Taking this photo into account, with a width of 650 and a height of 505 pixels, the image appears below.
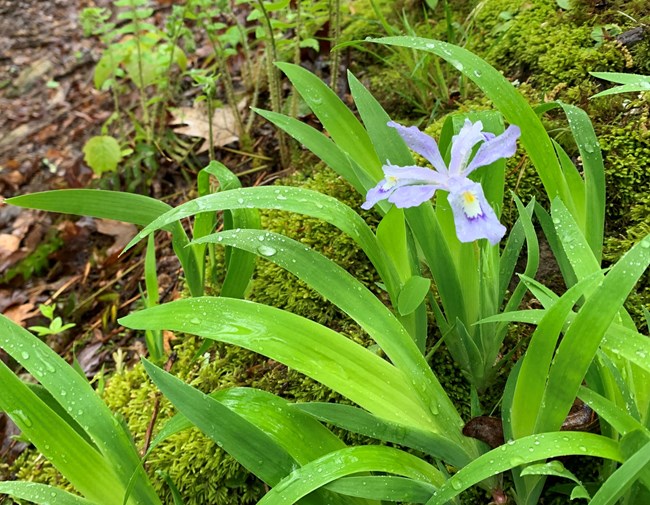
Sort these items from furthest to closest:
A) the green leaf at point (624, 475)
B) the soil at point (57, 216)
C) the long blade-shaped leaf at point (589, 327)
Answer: the soil at point (57, 216)
the long blade-shaped leaf at point (589, 327)
the green leaf at point (624, 475)

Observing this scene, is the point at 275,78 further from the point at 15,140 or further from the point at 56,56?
the point at 56,56

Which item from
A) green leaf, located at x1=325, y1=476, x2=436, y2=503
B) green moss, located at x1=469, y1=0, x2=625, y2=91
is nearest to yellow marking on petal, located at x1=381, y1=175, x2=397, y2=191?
green leaf, located at x1=325, y1=476, x2=436, y2=503

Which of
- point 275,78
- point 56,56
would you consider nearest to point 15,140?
point 56,56

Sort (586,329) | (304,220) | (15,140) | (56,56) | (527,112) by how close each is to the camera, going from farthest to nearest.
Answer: (56,56)
(15,140)
(304,220)
(527,112)
(586,329)

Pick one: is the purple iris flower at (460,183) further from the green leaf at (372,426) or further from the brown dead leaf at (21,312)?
the brown dead leaf at (21,312)

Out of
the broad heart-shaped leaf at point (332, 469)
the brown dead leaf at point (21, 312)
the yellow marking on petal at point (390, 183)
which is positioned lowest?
the brown dead leaf at point (21, 312)

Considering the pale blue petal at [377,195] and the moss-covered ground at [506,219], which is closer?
the pale blue petal at [377,195]

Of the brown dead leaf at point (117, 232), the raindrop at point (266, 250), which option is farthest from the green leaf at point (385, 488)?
the brown dead leaf at point (117, 232)

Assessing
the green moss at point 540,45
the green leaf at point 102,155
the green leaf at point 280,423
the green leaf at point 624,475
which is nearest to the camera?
the green leaf at point 624,475
